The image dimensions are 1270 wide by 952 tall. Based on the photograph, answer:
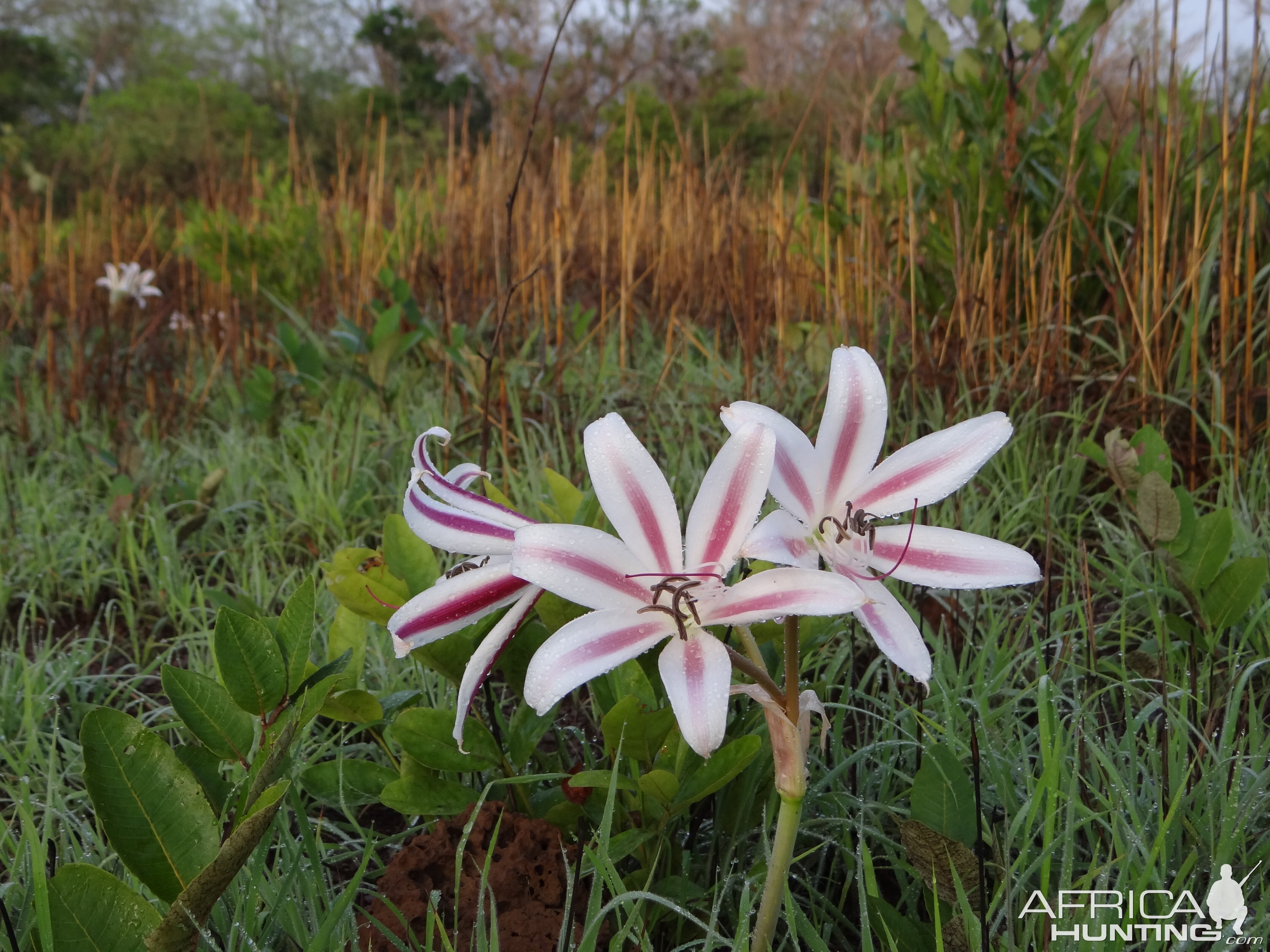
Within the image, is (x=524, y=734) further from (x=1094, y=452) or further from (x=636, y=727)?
(x=1094, y=452)

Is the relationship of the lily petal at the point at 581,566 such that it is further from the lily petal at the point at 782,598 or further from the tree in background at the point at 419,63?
the tree in background at the point at 419,63

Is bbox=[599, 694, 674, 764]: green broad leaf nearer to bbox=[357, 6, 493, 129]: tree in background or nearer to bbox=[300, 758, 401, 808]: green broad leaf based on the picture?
bbox=[300, 758, 401, 808]: green broad leaf

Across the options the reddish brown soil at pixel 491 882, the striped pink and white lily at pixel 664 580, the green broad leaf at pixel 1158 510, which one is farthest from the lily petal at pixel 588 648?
the green broad leaf at pixel 1158 510

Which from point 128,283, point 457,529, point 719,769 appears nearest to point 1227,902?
point 719,769

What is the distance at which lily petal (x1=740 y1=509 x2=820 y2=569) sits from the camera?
2.19 ft

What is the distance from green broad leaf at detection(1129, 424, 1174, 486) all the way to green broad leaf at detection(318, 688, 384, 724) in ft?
3.93

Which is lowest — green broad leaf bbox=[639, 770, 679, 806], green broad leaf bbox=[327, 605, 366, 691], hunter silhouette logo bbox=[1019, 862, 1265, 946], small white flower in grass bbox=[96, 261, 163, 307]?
hunter silhouette logo bbox=[1019, 862, 1265, 946]

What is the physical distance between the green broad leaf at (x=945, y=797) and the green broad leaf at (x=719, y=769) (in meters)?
0.18

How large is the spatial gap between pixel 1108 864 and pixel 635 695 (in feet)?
1.67

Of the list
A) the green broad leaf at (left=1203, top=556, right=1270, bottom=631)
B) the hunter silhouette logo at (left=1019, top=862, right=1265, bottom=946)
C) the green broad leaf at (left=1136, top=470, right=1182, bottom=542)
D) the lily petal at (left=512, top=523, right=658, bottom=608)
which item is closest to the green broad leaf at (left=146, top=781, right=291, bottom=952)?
the lily petal at (left=512, top=523, right=658, bottom=608)

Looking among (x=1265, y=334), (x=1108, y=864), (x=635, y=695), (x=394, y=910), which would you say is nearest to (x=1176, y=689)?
(x=1108, y=864)

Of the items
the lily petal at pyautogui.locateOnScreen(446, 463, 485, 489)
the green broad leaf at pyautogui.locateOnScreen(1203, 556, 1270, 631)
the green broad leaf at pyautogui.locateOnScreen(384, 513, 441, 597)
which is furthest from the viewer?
the green broad leaf at pyautogui.locateOnScreen(1203, 556, 1270, 631)

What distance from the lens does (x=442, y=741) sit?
104cm

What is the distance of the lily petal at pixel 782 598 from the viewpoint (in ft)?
2.05
